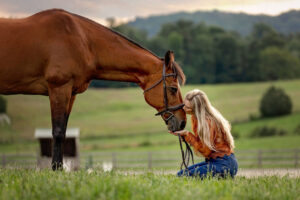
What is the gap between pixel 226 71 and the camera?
81.9 meters

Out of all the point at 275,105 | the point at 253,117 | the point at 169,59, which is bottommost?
the point at 253,117

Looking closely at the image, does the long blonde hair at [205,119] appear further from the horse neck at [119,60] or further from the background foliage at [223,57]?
the background foliage at [223,57]

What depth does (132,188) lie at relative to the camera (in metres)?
4.44

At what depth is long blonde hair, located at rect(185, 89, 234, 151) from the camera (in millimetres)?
5820

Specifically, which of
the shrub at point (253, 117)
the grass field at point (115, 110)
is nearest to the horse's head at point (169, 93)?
the grass field at point (115, 110)

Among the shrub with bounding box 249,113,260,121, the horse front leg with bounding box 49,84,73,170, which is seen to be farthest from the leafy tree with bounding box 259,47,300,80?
the horse front leg with bounding box 49,84,73,170

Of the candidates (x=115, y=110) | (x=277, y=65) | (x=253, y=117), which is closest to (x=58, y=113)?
(x=253, y=117)

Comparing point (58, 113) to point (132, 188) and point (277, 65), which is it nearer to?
point (132, 188)

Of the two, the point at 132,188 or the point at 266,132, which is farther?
the point at 266,132

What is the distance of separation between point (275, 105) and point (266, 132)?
280 inches

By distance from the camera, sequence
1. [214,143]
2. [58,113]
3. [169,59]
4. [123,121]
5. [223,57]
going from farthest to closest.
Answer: [223,57] < [123,121] < [169,59] < [58,113] < [214,143]

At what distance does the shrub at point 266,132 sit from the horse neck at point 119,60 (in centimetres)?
3328

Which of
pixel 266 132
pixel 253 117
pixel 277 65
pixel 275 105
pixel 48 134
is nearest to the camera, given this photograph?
pixel 48 134

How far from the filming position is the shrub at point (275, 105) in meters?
44.4
